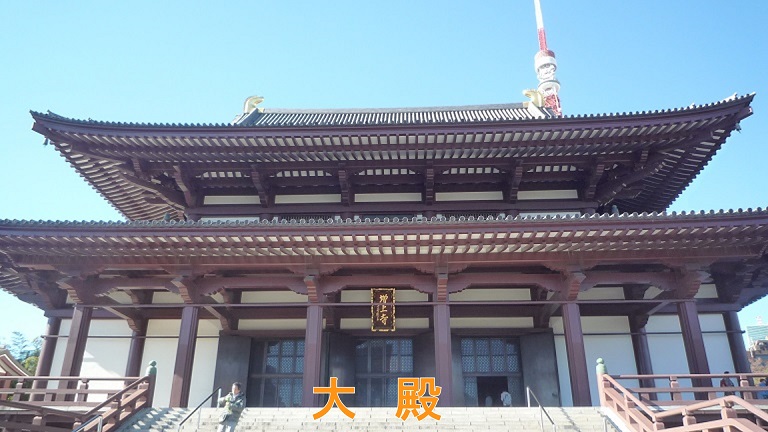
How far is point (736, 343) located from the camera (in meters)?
14.7

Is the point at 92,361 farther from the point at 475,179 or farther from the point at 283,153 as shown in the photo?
the point at 475,179

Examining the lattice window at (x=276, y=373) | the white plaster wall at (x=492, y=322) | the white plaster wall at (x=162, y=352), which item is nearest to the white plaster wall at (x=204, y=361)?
the white plaster wall at (x=162, y=352)

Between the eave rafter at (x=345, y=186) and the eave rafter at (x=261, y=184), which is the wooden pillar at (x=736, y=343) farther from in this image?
the eave rafter at (x=261, y=184)

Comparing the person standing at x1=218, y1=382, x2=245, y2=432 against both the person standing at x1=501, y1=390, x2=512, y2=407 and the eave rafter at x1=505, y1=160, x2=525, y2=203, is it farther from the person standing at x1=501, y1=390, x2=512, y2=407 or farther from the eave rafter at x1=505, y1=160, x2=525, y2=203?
the eave rafter at x1=505, y1=160, x2=525, y2=203

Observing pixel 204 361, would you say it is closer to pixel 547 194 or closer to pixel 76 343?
pixel 76 343

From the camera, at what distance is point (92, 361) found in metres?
15.9

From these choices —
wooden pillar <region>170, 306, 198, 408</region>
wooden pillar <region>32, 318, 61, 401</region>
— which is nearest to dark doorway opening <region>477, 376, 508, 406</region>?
wooden pillar <region>170, 306, 198, 408</region>

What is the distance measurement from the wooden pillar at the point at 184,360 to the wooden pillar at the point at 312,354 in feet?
9.56

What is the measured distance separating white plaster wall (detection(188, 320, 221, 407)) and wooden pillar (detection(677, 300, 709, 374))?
12663mm

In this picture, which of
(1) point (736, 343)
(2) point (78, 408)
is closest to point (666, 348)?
(1) point (736, 343)

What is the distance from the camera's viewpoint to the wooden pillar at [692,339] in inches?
503

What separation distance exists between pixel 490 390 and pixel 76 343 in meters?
11.6

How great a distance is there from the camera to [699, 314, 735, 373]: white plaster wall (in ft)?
48.7

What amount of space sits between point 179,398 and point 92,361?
475 centimetres
